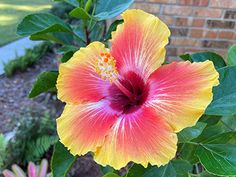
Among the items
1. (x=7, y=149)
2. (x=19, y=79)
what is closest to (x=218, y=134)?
(x=7, y=149)

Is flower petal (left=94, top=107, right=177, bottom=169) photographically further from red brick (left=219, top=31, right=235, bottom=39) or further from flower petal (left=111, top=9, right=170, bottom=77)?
Answer: red brick (left=219, top=31, right=235, bottom=39)

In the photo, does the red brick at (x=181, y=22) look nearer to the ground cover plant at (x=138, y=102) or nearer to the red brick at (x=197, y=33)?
the red brick at (x=197, y=33)

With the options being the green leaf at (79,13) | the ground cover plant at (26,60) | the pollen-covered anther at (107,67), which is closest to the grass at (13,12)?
the ground cover plant at (26,60)

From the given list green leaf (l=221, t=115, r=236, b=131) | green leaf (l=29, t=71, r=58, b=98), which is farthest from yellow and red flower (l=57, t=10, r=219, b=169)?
green leaf (l=221, t=115, r=236, b=131)

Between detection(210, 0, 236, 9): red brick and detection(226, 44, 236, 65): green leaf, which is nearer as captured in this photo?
detection(226, 44, 236, 65): green leaf

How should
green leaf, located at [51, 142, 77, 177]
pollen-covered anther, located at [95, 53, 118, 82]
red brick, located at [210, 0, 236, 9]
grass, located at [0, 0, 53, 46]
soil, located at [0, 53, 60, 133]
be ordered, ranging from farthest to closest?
1. grass, located at [0, 0, 53, 46]
2. soil, located at [0, 53, 60, 133]
3. red brick, located at [210, 0, 236, 9]
4. green leaf, located at [51, 142, 77, 177]
5. pollen-covered anther, located at [95, 53, 118, 82]

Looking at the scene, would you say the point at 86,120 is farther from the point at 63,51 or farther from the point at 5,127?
the point at 5,127
